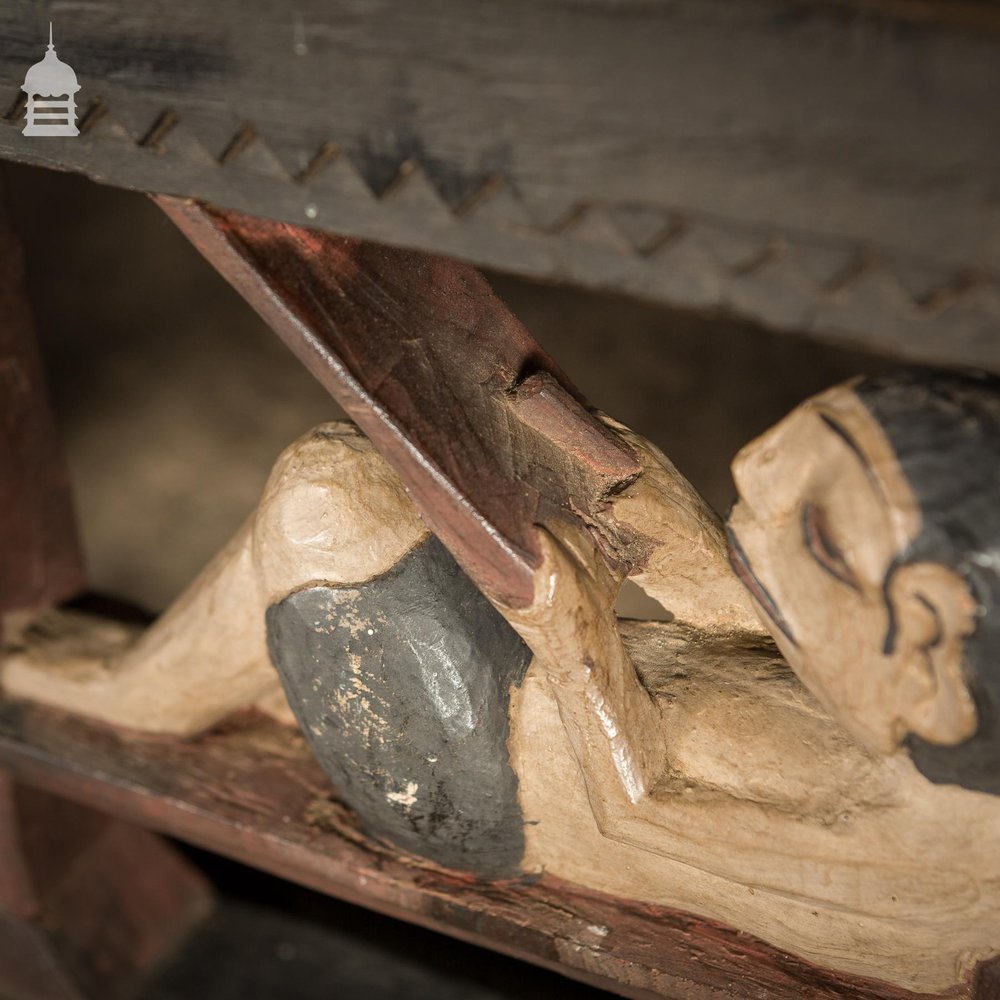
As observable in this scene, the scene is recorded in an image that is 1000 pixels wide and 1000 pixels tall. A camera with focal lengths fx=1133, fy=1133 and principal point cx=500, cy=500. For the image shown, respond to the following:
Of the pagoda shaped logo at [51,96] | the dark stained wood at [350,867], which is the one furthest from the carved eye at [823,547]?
the pagoda shaped logo at [51,96]

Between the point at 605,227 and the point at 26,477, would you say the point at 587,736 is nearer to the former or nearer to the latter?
the point at 605,227

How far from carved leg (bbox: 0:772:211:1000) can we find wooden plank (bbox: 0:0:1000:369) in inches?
44.0

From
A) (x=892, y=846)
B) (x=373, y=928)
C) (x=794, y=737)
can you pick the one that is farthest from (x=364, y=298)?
(x=373, y=928)

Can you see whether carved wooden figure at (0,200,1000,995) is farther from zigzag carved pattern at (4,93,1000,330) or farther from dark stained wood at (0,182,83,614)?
dark stained wood at (0,182,83,614)

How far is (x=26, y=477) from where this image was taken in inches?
61.9

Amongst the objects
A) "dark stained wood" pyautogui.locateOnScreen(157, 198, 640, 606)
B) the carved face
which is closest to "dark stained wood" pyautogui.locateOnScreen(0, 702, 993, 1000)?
the carved face

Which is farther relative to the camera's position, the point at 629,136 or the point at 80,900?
the point at 80,900

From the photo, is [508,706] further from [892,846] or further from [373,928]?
[373,928]

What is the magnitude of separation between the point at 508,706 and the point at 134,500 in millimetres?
1675

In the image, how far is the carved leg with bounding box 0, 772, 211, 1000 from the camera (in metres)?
1.67

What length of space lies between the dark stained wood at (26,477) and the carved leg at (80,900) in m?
0.28

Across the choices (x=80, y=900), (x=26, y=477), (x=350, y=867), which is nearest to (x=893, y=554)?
(x=350, y=867)

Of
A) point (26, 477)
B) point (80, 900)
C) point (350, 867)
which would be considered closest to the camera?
point (350, 867)

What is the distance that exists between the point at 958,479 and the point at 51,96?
79 cm
